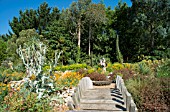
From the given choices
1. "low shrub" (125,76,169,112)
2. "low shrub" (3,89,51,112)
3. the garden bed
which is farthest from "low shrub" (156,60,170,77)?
"low shrub" (3,89,51,112)

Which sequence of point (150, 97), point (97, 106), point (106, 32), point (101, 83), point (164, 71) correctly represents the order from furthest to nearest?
point (106, 32), point (101, 83), point (164, 71), point (97, 106), point (150, 97)

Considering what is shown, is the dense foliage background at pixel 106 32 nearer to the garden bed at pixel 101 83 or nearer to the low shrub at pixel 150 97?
the garden bed at pixel 101 83

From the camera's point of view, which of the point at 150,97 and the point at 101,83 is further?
the point at 101,83

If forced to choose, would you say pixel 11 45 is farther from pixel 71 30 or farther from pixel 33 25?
pixel 71 30

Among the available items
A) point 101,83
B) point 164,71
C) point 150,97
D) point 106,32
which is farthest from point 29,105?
point 106,32

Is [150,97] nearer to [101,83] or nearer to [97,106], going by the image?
[97,106]

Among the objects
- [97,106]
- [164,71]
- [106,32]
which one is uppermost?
[106,32]

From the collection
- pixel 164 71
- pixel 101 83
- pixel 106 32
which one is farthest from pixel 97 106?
pixel 106 32

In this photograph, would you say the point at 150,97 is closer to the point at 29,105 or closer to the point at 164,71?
the point at 29,105

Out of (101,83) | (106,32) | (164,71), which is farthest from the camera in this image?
(106,32)

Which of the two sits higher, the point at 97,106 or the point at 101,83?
the point at 101,83

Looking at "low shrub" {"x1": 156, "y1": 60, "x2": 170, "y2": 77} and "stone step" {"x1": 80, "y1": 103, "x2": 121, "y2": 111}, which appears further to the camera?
"low shrub" {"x1": 156, "y1": 60, "x2": 170, "y2": 77}

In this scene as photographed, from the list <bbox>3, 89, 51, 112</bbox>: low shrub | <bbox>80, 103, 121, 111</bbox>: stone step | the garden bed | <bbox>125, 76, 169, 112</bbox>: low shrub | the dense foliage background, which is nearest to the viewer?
<bbox>3, 89, 51, 112</bbox>: low shrub

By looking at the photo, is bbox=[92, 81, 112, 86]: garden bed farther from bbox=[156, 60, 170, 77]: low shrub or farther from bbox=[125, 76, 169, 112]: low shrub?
bbox=[125, 76, 169, 112]: low shrub
